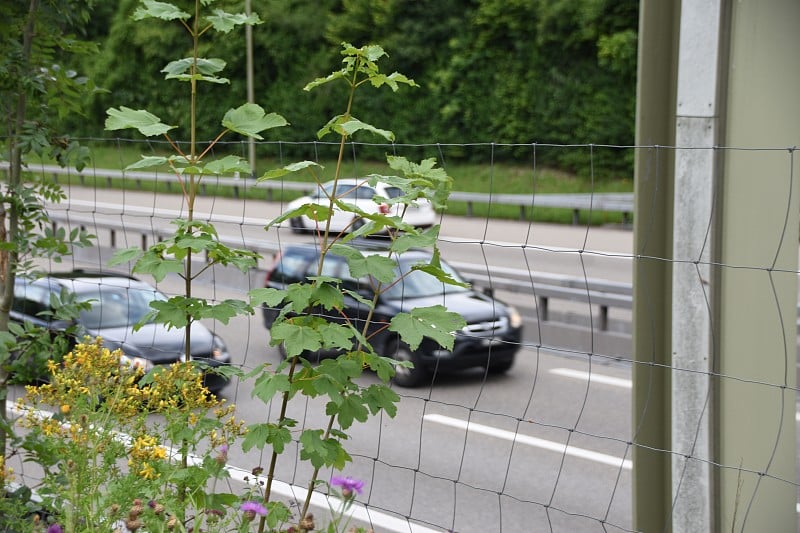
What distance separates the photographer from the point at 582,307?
15.5 meters

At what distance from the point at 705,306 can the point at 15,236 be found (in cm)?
264

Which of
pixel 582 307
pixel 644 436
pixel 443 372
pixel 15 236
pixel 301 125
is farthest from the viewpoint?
pixel 301 125

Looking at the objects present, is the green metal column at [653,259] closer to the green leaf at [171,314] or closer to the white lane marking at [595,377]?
the green leaf at [171,314]

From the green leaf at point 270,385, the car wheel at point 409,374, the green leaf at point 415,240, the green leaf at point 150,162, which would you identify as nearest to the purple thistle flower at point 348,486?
the green leaf at point 270,385

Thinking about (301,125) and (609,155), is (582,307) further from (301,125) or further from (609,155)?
(301,125)

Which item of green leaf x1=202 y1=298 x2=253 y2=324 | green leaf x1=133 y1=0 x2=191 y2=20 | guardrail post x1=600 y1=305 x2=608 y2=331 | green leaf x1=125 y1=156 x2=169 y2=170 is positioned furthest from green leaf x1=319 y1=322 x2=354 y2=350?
guardrail post x1=600 y1=305 x2=608 y2=331

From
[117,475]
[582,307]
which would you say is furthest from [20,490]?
[582,307]

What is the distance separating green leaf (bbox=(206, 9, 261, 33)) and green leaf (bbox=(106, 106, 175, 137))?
361mm

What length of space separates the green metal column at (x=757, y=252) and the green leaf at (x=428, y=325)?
110 cm

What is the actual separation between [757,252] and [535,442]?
21.2 ft

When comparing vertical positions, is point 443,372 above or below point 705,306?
below

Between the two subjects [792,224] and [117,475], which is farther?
[792,224]

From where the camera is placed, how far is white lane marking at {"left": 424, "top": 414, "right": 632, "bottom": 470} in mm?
9227

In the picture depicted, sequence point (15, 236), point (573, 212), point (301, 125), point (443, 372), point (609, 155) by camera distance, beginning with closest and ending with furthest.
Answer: point (15, 236) < point (443, 372) < point (573, 212) < point (609, 155) < point (301, 125)
